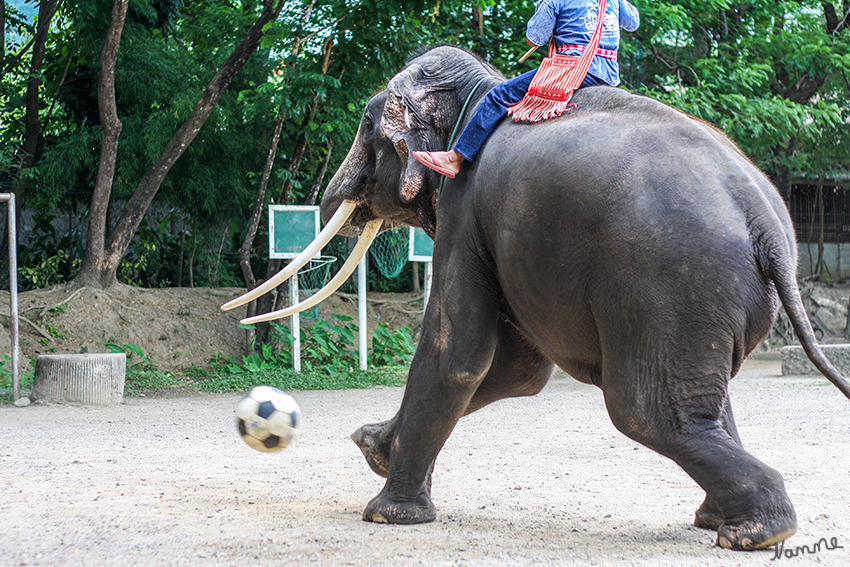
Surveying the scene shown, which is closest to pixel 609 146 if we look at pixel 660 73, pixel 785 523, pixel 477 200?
pixel 477 200

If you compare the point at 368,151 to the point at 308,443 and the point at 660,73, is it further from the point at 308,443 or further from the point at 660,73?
the point at 660,73

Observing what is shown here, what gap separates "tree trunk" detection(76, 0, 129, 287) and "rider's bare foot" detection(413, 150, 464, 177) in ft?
24.7

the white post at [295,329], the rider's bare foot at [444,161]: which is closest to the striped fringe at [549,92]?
the rider's bare foot at [444,161]

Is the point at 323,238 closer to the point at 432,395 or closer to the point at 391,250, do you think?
the point at 432,395

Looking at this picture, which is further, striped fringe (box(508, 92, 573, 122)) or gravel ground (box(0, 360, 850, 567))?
striped fringe (box(508, 92, 573, 122))

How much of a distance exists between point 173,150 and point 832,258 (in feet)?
46.2

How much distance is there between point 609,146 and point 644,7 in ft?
24.9

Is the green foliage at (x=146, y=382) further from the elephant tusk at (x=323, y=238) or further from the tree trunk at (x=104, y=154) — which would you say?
the elephant tusk at (x=323, y=238)

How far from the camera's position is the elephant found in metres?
2.38

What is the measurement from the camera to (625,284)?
2.47 m

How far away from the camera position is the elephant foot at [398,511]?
3285 mm

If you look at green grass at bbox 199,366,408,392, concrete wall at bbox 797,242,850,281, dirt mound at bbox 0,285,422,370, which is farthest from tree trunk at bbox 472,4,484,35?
concrete wall at bbox 797,242,850,281

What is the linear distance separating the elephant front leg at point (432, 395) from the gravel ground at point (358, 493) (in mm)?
120

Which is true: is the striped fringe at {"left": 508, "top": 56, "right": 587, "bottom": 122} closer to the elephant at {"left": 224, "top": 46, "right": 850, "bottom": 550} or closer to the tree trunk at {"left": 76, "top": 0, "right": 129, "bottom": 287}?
the elephant at {"left": 224, "top": 46, "right": 850, "bottom": 550}
